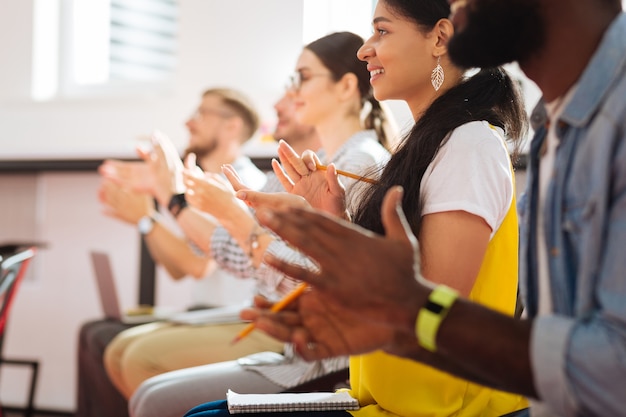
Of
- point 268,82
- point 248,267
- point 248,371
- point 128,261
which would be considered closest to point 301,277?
point 248,371

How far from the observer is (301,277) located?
749 millimetres

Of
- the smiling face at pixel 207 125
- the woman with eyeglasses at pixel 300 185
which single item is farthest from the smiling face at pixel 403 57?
the smiling face at pixel 207 125

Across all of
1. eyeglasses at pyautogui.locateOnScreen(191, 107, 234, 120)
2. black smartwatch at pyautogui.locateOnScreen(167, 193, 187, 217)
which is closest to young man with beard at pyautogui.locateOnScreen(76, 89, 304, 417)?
eyeglasses at pyautogui.locateOnScreen(191, 107, 234, 120)

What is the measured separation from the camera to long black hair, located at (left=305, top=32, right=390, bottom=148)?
6.31ft

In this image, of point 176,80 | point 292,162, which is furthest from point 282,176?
point 176,80

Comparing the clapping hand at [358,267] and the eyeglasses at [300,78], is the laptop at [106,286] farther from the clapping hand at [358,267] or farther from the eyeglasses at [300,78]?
the clapping hand at [358,267]

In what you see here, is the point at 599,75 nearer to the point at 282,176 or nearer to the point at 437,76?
the point at 437,76

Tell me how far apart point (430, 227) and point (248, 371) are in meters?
0.70

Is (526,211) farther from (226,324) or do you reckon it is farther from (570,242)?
(226,324)

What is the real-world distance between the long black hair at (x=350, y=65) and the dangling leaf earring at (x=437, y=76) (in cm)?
57

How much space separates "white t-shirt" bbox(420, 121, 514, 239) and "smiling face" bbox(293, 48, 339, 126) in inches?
32.7

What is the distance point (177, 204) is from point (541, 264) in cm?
161

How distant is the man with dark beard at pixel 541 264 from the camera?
Answer: 719 millimetres

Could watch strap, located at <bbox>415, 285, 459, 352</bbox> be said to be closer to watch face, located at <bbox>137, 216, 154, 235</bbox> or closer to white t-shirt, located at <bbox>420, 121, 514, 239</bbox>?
white t-shirt, located at <bbox>420, 121, 514, 239</bbox>
